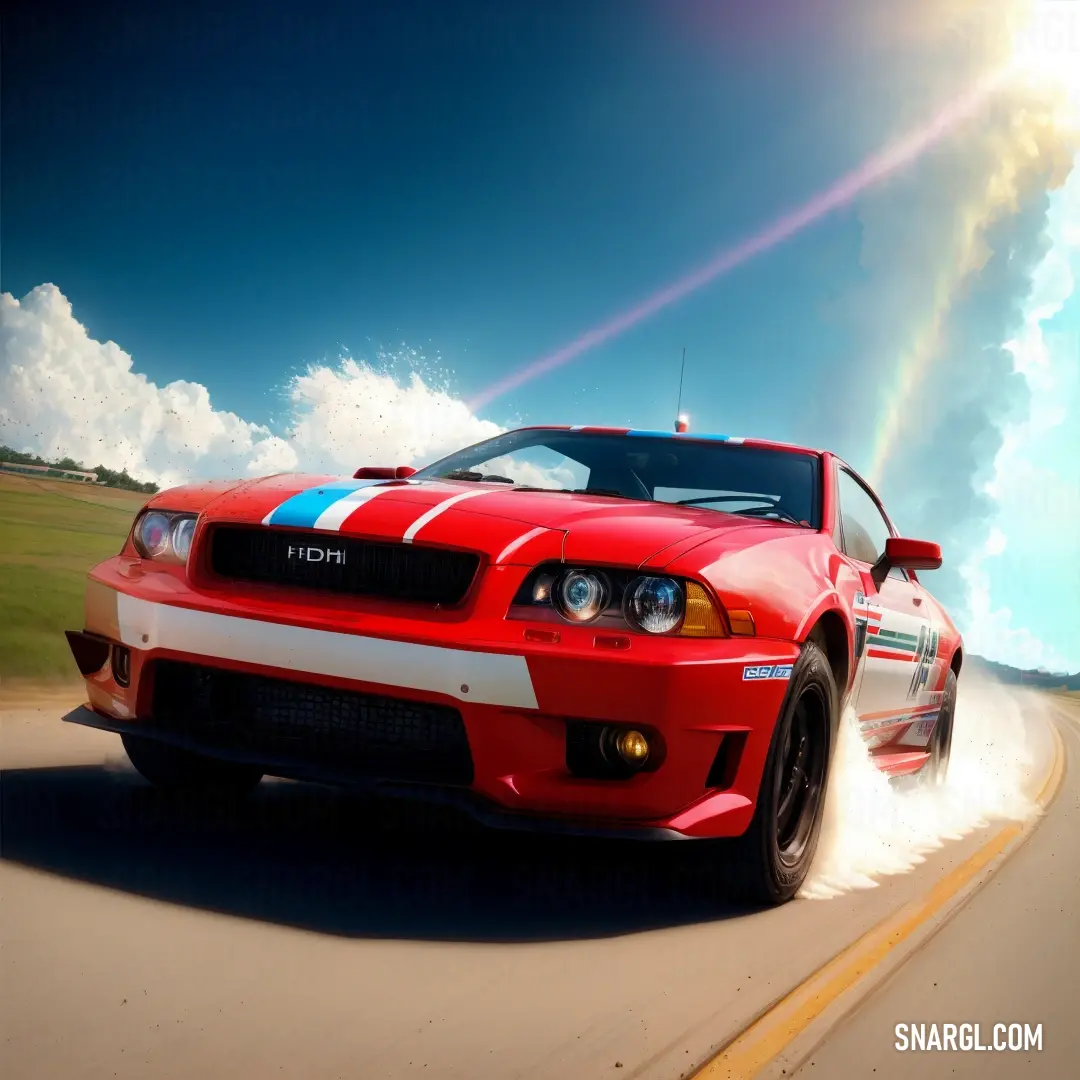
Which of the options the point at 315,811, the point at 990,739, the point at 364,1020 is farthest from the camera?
the point at 990,739

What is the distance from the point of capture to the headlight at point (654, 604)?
124 inches

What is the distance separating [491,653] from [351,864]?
88 centimetres

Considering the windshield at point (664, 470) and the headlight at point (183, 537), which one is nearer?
the headlight at point (183, 537)

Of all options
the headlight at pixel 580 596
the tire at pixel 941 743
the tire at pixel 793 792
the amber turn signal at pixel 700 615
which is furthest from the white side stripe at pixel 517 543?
the tire at pixel 941 743

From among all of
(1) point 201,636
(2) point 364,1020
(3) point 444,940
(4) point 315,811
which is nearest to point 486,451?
(4) point 315,811

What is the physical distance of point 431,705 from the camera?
10.2 feet

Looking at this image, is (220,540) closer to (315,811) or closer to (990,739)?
(315,811)

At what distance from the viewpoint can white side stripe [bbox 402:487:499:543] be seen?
3.26 meters

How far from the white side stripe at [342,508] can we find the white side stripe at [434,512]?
20 cm

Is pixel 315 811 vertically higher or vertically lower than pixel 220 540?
lower

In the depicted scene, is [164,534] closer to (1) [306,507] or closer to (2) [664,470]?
(1) [306,507]

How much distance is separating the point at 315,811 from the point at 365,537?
4.36 feet

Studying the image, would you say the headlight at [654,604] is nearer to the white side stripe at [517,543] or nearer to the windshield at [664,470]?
the white side stripe at [517,543]

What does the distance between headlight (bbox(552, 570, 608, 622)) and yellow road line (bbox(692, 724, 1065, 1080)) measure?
1.03m
